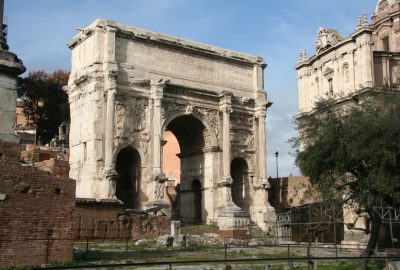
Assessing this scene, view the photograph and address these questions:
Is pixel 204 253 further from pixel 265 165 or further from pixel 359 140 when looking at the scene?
pixel 265 165

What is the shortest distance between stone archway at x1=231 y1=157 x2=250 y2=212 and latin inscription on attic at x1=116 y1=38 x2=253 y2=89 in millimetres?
5225

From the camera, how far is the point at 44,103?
59.0 metres

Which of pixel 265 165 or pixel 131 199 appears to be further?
pixel 265 165

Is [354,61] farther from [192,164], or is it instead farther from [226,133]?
[192,164]

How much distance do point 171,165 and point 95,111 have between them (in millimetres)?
29031

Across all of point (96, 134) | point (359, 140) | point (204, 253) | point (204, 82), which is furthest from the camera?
point (204, 82)

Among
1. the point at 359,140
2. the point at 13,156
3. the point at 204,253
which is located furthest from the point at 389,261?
the point at 13,156

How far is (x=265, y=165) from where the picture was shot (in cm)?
3822

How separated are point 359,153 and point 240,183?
22106 millimetres

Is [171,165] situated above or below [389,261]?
above

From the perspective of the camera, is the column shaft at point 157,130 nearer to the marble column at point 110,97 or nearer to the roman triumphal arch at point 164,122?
the roman triumphal arch at point 164,122

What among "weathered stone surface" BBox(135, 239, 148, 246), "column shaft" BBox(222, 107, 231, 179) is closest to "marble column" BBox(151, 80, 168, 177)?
"column shaft" BBox(222, 107, 231, 179)

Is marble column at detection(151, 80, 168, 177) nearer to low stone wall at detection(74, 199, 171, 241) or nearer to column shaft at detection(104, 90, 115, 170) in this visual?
column shaft at detection(104, 90, 115, 170)

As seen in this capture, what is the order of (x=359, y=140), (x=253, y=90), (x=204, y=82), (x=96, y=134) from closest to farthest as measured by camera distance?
(x=359, y=140) → (x=96, y=134) → (x=204, y=82) → (x=253, y=90)
